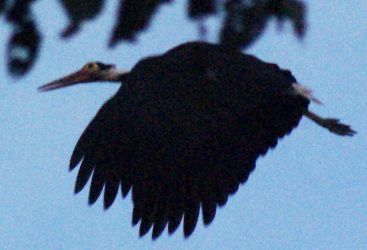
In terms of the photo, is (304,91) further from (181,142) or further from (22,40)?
(22,40)

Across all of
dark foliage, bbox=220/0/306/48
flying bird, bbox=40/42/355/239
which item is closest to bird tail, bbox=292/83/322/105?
flying bird, bbox=40/42/355/239

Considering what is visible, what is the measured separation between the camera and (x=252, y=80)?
6676 mm

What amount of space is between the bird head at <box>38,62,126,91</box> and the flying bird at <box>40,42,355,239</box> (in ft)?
5.71

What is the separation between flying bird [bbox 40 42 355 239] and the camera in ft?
21.8

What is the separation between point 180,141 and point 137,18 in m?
4.82

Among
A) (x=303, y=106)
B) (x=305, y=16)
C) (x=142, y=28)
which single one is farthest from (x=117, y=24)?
(x=303, y=106)

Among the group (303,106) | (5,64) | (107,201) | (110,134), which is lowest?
(5,64)

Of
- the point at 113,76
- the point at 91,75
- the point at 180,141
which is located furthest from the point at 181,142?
the point at 91,75

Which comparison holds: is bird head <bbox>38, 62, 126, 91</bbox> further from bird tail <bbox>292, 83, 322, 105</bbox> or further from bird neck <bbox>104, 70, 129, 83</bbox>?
bird tail <bbox>292, 83, 322, 105</bbox>

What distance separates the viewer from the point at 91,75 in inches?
365

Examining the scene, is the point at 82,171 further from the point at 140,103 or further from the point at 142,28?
the point at 142,28

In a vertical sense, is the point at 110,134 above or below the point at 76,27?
above

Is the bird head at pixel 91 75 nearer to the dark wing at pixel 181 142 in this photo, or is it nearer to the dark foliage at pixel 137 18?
the dark wing at pixel 181 142

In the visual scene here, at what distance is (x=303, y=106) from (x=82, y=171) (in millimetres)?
1867
